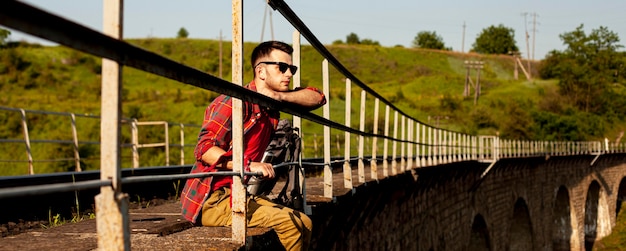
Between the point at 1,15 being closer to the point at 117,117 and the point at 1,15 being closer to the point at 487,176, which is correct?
the point at 117,117

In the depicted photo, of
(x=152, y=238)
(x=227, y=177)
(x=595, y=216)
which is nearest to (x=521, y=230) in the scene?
(x=595, y=216)

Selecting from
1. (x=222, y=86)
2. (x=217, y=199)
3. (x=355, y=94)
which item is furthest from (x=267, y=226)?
(x=355, y=94)

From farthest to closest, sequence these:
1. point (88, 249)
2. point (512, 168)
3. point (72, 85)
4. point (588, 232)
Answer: point (72, 85) < point (588, 232) < point (512, 168) < point (88, 249)

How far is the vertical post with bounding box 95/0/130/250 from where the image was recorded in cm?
184

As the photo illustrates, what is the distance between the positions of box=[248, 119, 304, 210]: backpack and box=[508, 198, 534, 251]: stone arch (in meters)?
31.5

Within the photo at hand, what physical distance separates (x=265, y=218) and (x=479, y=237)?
24.2m

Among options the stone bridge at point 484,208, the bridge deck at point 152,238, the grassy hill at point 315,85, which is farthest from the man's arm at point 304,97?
the grassy hill at point 315,85

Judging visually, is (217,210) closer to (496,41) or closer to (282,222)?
(282,222)

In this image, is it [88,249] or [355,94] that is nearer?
[88,249]

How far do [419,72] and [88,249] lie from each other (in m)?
94.9

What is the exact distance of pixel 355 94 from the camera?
63.4 meters

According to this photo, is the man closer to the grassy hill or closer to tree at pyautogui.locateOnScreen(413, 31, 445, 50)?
the grassy hill

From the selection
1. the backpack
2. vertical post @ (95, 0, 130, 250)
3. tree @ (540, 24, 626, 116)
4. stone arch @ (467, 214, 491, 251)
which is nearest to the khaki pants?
the backpack

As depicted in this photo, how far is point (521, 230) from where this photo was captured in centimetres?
3600
